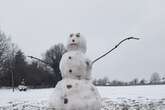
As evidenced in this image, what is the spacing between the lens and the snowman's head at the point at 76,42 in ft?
21.0

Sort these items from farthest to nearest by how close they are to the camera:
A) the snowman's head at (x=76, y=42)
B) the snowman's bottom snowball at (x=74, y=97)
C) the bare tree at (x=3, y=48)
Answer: the bare tree at (x=3, y=48)
the snowman's head at (x=76, y=42)
the snowman's bottom snowball at (x=74, y=97)

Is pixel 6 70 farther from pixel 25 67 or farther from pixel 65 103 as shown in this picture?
pixel 65 103

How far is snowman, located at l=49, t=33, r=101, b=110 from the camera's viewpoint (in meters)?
5.98

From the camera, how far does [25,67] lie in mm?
50906

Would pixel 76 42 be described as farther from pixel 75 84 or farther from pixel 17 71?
pixel 17 71

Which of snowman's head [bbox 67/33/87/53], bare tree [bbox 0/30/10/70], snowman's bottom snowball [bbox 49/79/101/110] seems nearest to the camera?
snowman's bottom snowball [bbox 49/79/101/110]

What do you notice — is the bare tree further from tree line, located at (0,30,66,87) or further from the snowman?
the snowman

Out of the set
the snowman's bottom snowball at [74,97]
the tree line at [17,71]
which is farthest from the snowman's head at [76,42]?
the tree line at [17,71]

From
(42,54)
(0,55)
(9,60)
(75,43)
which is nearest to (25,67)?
(9,60)

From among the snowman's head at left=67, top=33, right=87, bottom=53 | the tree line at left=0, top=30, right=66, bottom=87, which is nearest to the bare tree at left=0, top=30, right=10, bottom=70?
the tree line at left=0, top=30, right=66, bottom=87

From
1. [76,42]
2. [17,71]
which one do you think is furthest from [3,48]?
[76,42]

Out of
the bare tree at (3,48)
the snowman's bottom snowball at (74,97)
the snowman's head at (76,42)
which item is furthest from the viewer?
the bare tree at (3,48)

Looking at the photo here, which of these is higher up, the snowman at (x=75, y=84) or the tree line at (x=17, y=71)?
the tree line at (x=17, y=71)

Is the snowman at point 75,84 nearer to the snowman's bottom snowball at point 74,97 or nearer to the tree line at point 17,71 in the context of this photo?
the snowman's bottom snowball at point 74,97
